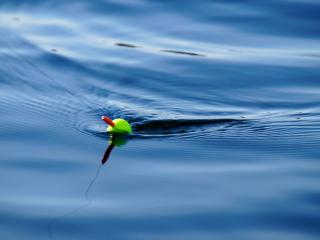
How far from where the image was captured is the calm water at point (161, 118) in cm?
300

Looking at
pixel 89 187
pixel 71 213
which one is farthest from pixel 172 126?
pixel 71 213

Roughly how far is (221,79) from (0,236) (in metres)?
2.79

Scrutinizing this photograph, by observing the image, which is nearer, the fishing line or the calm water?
the fishing line

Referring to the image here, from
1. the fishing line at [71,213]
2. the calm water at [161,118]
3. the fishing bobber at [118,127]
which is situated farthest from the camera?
the fishing bobber at [118,127]

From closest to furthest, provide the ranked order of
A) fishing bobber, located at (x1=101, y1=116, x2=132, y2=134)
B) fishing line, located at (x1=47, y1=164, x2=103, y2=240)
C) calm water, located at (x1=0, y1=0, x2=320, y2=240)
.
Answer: fishing line, located at (x1=47, y1=164, x2=103, y2=240) → calm water, located at (x1=0, y1=0, x2=320, y2=240) → fishing bobber, located at (x1=101, y1=116, x2=132, y2=134)

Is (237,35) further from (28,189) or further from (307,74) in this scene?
(28,189)

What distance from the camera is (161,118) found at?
432 centimetres

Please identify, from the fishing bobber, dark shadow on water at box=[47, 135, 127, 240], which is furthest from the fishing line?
the fishing bobber

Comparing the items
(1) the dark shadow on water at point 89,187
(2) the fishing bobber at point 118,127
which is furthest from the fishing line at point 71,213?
(2) the fishing bobber at point 118,127

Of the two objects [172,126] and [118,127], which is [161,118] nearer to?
[172,126]

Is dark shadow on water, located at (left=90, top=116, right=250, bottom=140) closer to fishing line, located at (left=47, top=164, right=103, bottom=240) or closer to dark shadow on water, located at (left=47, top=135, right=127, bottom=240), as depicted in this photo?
dark shadow on water, located at (left=47, top=135, right=127, bottom=240)

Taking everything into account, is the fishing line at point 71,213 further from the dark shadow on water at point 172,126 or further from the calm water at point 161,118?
the dark shadow on water at point 172,126

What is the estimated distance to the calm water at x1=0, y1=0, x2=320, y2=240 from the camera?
2996mm

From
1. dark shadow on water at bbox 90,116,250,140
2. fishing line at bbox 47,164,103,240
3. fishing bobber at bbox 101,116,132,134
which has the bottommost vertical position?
fishing line at bbox 47,164,103,240
